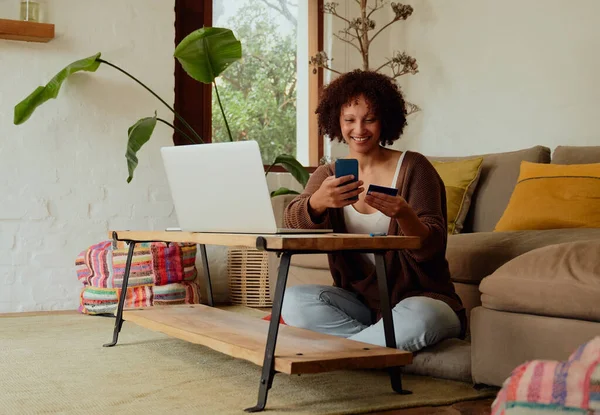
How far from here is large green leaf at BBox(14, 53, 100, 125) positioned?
12.1ft

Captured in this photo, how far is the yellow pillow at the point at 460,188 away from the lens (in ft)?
11.7

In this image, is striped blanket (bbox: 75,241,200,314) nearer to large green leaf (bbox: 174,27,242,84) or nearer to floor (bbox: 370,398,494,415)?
large green leaf (bbox: 174,27,242,84)

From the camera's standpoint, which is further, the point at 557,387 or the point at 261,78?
the point at 261,78

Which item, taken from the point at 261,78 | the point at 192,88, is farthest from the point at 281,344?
the point at 261,78

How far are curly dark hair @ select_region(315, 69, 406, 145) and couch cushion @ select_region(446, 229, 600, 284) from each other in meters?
0.58

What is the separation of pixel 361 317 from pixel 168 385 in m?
0.64

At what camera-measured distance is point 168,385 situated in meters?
2.15

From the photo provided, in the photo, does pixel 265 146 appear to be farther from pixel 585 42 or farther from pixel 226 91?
pixel 585 42

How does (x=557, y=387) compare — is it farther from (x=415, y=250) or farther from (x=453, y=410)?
(x=415, y=250)

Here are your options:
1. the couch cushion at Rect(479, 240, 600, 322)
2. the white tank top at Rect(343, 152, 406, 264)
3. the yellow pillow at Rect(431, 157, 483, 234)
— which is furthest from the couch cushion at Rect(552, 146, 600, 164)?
the couch cushion at Rect(479, 240, 600, 322)

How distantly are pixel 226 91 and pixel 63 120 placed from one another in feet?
3.49

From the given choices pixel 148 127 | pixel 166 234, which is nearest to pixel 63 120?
pixel 148 127

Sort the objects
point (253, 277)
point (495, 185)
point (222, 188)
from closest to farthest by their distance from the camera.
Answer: point (222, 188) → point (495, 185) → point (253, 277)

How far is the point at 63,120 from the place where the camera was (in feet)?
13.1
